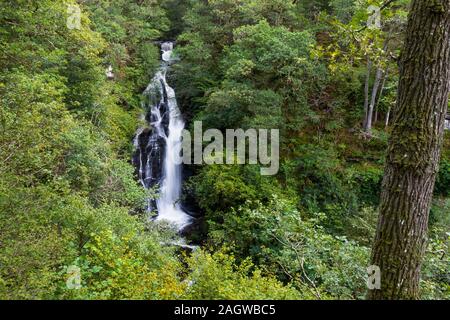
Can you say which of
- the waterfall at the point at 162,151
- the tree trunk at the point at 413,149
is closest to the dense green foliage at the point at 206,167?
the tree trunk at the point at 413,149

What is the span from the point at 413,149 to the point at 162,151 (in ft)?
42.4

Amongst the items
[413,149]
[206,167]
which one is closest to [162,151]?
[206,167]

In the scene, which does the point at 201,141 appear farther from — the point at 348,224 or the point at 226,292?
the point at 226,292

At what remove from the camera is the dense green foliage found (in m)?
3.68

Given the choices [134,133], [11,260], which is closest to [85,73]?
[134,133]

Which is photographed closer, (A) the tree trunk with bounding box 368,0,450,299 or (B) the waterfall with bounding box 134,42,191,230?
(A) the tree trunk with bounding box 368,0,450,299

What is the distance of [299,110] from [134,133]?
285 inches

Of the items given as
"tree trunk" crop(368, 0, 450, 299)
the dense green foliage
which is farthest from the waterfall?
"tree trunk" crop(368, 0, 450, 299)

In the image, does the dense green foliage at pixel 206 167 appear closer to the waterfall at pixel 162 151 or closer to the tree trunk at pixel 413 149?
the tree trunk at pixel 413 149

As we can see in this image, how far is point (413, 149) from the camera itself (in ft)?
8.23

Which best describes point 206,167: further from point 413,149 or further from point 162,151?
point 413,149

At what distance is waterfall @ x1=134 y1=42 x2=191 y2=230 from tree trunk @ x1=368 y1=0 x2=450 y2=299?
1031cm

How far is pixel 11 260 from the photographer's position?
354 centimetres

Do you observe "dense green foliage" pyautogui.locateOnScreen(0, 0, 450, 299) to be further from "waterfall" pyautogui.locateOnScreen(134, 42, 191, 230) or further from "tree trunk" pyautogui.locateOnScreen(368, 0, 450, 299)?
"waterfall" pyautogui.locateOnScreen(134, 42, 191, 230)
